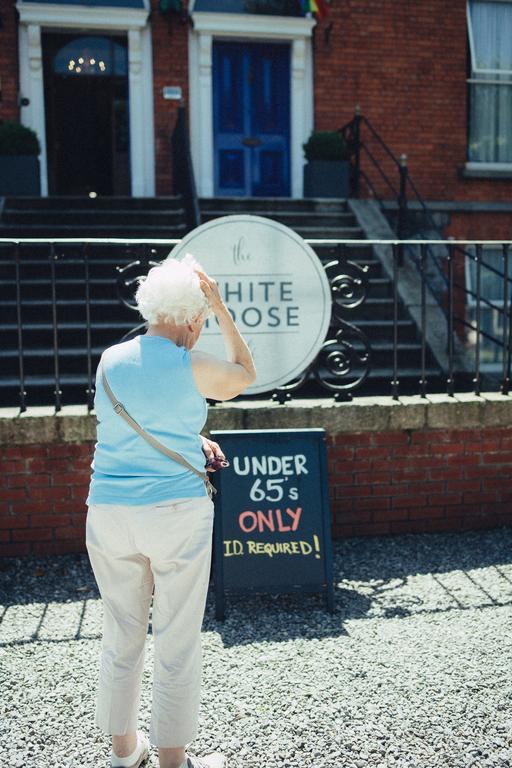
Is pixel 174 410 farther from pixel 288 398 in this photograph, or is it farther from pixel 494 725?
pixel 288 398

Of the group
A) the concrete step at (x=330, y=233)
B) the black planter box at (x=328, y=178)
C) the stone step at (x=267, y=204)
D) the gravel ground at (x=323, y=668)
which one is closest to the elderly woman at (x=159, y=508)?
the gravel ground at (x=323, y=668)

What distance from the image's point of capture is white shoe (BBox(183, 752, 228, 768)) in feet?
8.08

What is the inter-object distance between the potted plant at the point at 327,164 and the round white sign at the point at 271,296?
496cm

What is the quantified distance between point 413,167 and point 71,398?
6.44m

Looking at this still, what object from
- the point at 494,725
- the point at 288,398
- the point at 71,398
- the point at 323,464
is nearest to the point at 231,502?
the point at 323,464

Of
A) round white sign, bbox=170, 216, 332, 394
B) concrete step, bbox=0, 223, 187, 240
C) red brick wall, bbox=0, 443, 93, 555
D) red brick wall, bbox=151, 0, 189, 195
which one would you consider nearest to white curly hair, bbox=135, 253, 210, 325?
round white sign, bbox=170, 216, 332, 394

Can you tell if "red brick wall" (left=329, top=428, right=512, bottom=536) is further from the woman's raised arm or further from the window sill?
the window sill

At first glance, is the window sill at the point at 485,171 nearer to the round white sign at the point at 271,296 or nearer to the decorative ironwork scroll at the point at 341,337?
the decorative ironwork scroll at the point at 341,337

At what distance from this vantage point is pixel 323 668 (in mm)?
3221

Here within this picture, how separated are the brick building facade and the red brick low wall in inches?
239

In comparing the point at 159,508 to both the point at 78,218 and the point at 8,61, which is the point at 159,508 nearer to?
the point at 78,218

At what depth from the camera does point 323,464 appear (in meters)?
4.01

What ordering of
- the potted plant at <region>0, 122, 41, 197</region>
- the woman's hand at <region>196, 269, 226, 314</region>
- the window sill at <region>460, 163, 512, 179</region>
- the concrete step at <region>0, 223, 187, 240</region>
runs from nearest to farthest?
the woman's hand at <region>196, 269, 226, 314</region> < the concrete step at <region>0, 223, 187, 240</region> < the potted plant at <region>0, 122, 41, 197</region> < the window sill at <region>460, 163, 512, 179</region>

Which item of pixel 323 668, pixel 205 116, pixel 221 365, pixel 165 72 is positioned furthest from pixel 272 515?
pixel 165 72
